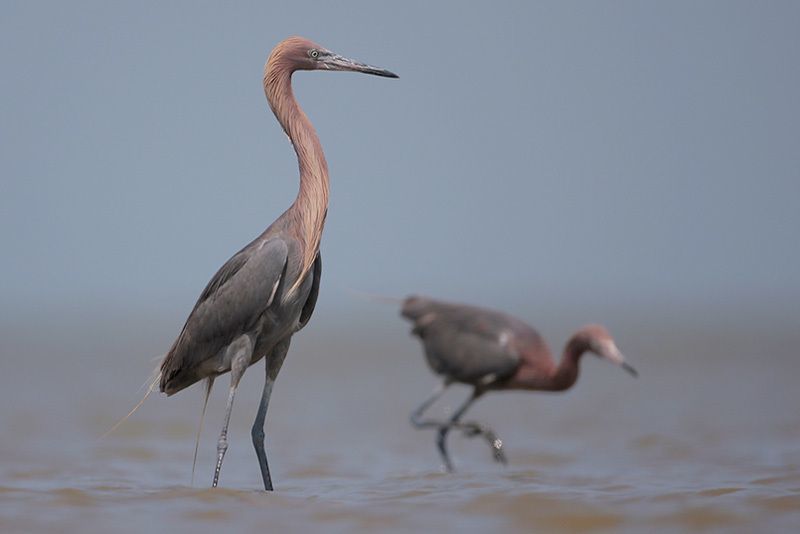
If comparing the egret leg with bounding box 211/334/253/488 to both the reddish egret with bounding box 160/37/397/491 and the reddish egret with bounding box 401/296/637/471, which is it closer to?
the reddish egret with bounding box 160/37/397/491

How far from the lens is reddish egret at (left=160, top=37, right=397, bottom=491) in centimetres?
823

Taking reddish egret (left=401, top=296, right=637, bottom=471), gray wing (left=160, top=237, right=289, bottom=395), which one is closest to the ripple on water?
gray wing (left=160, top=237, right=289, bottom=395)

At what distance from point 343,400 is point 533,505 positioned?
40.2 ft

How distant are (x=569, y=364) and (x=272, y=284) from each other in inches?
171

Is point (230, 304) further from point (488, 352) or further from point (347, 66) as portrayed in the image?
point (488, 352)

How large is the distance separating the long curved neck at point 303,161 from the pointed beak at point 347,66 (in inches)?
10.7

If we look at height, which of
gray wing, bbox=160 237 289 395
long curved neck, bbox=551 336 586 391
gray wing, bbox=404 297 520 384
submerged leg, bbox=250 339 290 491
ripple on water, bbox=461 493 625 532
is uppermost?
gray wing, bbox=404 297 520 384

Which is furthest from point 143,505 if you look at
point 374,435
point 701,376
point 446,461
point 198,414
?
point 701,376

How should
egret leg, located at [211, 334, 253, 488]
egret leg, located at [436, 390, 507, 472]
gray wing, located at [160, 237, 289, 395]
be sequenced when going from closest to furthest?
gray wing, located at [160, 237, 289, 395] → egret leg, located at [211, 334, 253, 488] → egret leg, located at [436, 390, 507, 472]

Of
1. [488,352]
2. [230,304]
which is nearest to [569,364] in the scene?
[488,352]

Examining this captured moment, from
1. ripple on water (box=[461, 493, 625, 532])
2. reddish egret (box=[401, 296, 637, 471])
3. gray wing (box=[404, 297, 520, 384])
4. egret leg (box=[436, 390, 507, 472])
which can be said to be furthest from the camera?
gray wing (box=[404, 297, 520, 384])

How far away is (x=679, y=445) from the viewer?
13188mm

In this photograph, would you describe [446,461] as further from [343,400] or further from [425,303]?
[343,400]

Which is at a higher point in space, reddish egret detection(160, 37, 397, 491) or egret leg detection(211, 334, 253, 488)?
reddish egret detection(160, 37, 397, 491)
